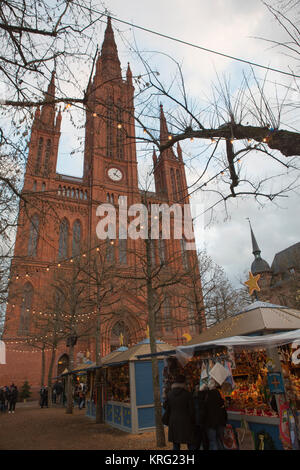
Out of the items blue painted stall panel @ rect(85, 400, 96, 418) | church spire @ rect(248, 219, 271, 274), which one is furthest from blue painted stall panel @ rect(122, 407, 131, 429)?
church spire @ rect(248, 219, 271, 274)

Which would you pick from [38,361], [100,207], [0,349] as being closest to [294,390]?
[0,349]

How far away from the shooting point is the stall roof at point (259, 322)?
5.71 metres

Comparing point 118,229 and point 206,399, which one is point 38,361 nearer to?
point 118,229

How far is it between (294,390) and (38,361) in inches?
877

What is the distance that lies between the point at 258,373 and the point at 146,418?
501 cm

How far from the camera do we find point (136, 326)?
26719 millimetres

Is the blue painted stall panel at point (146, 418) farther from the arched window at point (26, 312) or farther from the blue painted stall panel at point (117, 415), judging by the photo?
the arched window at point (26, 312)

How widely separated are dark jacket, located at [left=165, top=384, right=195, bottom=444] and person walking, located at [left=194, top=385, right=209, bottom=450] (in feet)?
0.55

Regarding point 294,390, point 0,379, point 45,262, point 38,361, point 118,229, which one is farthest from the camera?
point 118,229

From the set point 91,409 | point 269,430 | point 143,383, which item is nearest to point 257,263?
point 91,409

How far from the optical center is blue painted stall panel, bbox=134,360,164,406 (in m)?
9.37

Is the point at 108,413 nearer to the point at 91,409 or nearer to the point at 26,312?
the point at 91,409

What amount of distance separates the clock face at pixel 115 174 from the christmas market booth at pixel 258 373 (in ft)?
93.0

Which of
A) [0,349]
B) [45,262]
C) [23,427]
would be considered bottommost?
[23,427]
